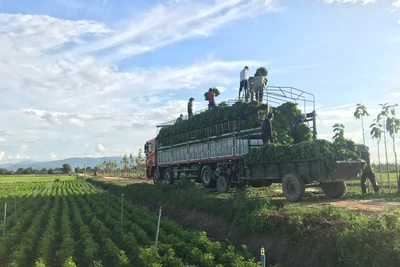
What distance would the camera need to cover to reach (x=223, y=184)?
15414 mm

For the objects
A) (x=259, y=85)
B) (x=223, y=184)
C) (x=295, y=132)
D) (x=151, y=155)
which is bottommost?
(x=223, y=184)

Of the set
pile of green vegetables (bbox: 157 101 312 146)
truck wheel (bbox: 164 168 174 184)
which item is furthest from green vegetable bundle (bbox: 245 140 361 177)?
truck wheel (bbox: 164 168 174 184)

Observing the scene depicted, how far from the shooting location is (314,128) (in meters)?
13.5

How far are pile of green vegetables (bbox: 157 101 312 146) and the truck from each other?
2.0 inches

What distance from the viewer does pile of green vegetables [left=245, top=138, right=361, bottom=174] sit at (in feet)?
33.7

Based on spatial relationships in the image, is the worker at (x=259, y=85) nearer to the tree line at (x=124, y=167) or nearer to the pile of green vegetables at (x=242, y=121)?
the pile of green vegetables at (x=242, y=121)

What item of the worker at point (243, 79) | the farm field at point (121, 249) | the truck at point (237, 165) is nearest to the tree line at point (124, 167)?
the truck at point (237, 165)

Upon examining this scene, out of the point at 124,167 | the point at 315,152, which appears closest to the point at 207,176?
the point at 315,152

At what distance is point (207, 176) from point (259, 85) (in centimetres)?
557

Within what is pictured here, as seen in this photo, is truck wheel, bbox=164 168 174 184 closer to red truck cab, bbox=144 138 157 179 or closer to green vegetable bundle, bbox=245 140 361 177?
Result: red truck cab, bbox=144 138 157 179

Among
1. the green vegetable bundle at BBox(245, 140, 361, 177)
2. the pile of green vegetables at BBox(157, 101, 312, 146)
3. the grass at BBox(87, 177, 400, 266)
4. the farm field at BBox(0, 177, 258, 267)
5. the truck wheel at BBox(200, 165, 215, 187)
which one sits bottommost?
the farm field at BBox(0, 177, 258, 267)

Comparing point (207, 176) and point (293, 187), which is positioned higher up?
point (207, 176)

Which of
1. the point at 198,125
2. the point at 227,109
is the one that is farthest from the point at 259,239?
the point at 198,125

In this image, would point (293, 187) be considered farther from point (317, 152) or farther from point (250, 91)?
point (250, 91)
